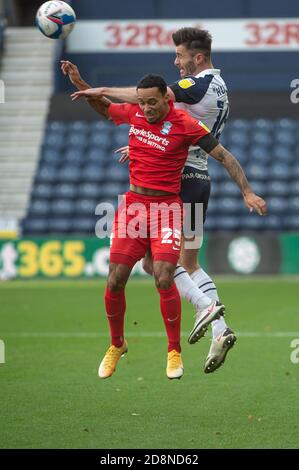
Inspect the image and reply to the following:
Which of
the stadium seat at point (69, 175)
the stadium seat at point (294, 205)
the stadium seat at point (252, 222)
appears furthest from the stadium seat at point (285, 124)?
the stadium seat at point (69, 175)

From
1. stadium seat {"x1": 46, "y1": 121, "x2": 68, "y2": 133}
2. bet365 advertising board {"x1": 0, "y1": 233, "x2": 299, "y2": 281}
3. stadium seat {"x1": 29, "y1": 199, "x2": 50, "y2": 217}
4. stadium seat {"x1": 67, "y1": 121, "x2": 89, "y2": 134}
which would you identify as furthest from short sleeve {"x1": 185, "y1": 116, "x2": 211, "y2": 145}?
stadium seat {"x1": 46, "y1": 121, "x2": 68, "y2": 133}

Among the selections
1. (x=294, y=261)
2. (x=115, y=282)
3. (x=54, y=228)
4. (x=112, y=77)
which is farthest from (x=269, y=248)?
(x=115, y=282)

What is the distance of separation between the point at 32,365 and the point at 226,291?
8410 mm

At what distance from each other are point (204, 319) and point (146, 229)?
820 millimetres

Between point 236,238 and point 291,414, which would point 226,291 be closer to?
point 236,238

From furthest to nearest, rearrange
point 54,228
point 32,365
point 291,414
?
point 54,228 < point 32,365 < point 291,414

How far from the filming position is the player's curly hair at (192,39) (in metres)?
8.20

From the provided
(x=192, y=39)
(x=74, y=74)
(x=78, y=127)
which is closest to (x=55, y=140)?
(x=78, y=127)

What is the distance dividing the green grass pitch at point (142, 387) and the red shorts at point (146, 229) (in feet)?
3.75

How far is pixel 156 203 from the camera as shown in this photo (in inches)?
318

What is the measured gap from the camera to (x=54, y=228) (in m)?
23.5

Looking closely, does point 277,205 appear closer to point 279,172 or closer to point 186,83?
point 279,172

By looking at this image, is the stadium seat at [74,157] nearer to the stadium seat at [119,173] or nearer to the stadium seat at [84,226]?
the stadium seat at [119,173]

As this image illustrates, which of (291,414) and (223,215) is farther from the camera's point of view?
(223,215)
